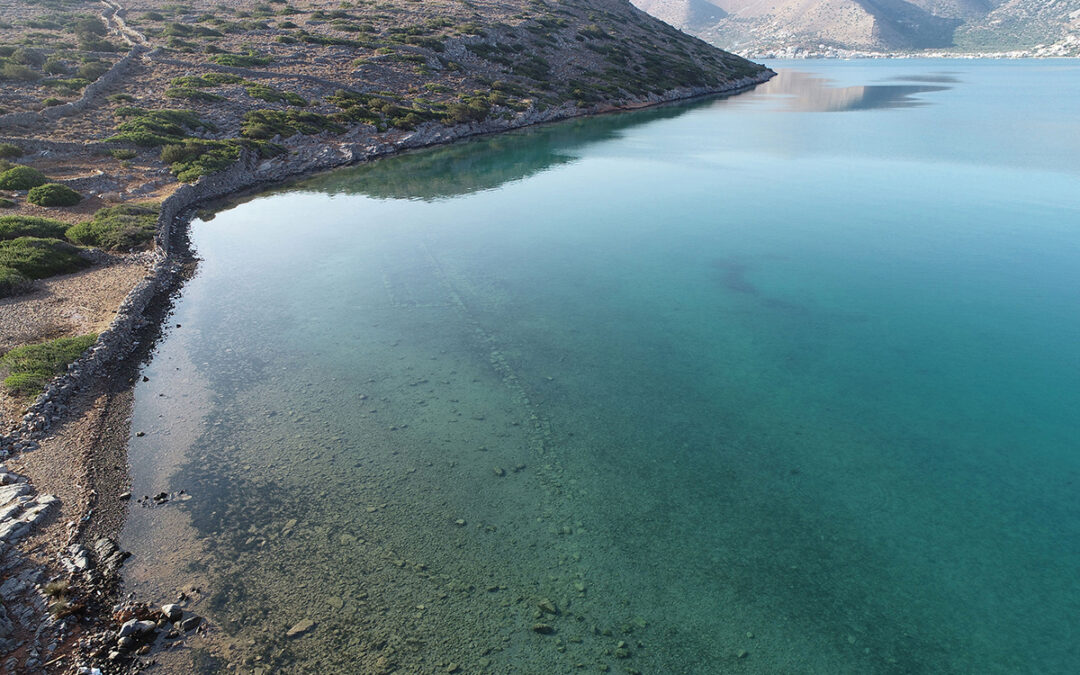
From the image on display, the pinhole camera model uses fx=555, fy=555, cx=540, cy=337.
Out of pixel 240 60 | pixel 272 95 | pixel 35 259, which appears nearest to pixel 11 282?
pixel 35 259

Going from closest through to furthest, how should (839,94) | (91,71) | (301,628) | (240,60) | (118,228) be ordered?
(301,628)
(118,228)
(91,71)
(240,60)
(839,94)

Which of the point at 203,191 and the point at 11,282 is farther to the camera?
the point at 203,191

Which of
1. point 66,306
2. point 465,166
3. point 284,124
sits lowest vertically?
point 66,306

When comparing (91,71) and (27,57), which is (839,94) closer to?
(91,71)

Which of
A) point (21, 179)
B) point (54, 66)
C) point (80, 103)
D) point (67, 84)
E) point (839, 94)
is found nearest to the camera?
point (21, 179)

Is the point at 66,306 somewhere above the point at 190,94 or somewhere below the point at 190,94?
below

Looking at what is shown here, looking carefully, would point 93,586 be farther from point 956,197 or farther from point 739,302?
point 956,197

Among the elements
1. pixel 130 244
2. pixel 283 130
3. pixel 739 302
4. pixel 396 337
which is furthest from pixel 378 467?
pixel 283 130

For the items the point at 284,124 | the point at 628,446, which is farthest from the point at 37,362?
the point at 284,124
